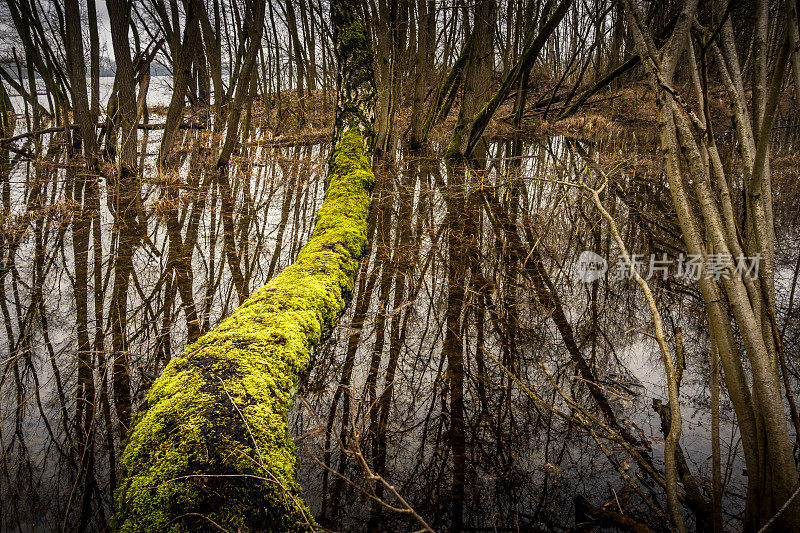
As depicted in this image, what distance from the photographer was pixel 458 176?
9102mm

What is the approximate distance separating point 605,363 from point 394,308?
1.81 m

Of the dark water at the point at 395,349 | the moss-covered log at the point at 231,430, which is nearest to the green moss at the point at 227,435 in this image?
the moss-covered log at the point at 231,430

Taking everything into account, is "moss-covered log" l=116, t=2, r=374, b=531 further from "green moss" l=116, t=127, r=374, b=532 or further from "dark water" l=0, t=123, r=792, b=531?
"dark water" l=0, t=123, r=792, b=531

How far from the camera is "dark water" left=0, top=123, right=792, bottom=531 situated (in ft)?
6.83

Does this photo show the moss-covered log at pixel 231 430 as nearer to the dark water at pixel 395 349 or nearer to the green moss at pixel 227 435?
the green moss at pixel 227 435

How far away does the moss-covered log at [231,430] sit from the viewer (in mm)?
1382

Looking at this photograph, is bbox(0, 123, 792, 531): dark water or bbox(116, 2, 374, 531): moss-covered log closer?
bbox(116, 2, 374, 531): moss-covered log

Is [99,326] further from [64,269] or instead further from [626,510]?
[626,510]

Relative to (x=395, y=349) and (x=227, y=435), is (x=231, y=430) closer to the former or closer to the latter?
(x=227, y=435)

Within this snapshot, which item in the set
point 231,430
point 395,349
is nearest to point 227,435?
point 231,430

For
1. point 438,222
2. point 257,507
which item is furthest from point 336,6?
point 257,507

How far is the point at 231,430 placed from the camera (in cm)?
162

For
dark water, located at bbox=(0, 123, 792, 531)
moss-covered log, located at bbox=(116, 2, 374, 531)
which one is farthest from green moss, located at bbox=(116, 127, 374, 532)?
dark water, located at bbox=(0, 123, 792, 531)

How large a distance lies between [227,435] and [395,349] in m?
1.85
